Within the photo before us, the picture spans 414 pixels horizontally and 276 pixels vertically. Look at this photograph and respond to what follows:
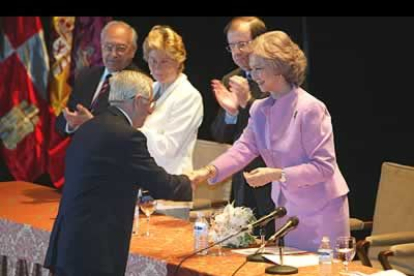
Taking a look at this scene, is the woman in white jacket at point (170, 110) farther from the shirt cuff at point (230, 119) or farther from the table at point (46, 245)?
the table at point (46, 245)

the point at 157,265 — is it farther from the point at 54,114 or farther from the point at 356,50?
the point at 54,114

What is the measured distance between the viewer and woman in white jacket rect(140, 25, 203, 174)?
18.0ft

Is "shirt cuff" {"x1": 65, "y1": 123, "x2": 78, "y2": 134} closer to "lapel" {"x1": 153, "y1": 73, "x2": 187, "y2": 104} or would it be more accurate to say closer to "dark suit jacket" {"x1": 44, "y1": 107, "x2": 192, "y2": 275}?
"lapel" {"x1": 153, "y1": 73, "x2": 187, "y2": 104}

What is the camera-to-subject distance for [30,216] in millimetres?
5371

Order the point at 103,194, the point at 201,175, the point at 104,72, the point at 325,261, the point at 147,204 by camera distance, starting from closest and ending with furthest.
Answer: the point at 103,194
the point at 325,261
the point at 201,175
the point at 147,204
the point at 104,72

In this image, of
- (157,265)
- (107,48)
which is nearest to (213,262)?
(157,265)

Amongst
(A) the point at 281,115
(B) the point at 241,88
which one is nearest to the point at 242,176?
(B) the point at 241,88

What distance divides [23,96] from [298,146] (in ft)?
13.8

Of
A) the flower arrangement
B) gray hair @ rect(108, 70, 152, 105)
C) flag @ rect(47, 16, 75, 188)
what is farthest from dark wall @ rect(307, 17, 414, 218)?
flag @ rect(47, 16, 75, 188)

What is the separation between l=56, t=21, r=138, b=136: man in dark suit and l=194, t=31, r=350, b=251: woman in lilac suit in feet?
4.13

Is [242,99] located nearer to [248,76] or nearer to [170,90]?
[248,76]

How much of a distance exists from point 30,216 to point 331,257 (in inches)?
71.5

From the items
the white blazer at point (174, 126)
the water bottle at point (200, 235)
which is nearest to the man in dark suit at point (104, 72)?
the white blazer at point (174, 126)

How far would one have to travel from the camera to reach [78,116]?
553 centimetres
